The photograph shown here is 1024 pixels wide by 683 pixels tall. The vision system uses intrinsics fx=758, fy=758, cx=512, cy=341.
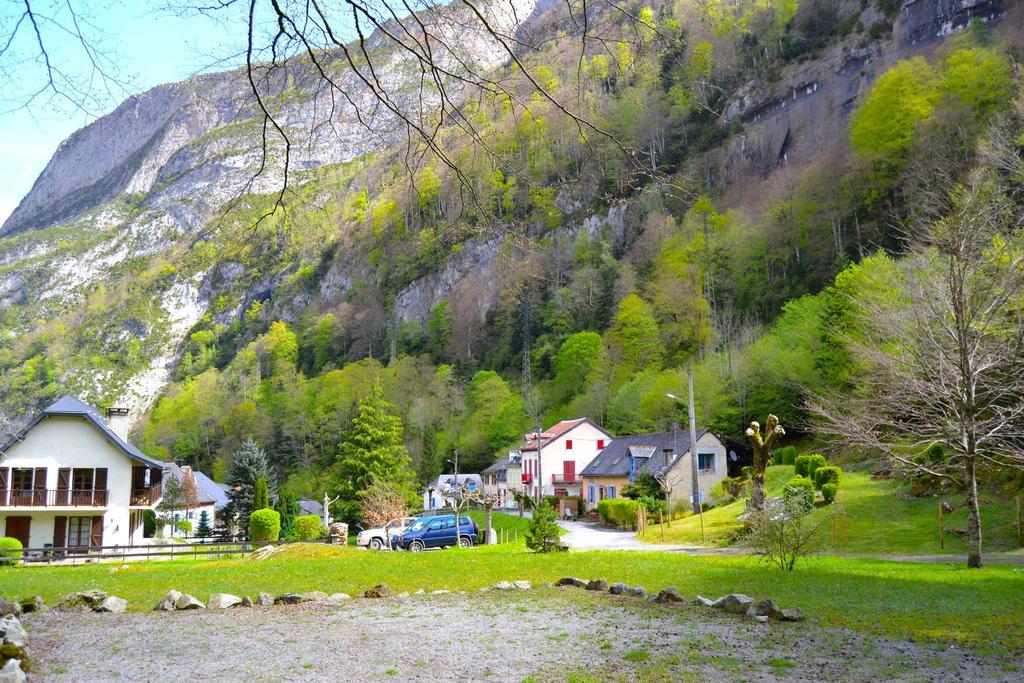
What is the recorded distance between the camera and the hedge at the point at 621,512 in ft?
120

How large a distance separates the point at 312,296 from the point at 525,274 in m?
126

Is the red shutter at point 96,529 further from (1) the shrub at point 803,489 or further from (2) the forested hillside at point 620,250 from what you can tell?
(1) the shrub at point 803,489

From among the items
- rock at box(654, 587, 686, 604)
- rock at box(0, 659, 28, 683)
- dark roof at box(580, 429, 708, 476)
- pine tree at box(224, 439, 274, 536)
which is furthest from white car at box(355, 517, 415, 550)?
rock at box(0, 659, 28, 683)

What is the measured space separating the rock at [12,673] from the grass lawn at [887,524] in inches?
833

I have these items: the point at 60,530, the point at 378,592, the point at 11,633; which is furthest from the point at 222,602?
the point at 60,530

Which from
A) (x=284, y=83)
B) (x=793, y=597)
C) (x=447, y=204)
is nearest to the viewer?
(x=284, y=83)

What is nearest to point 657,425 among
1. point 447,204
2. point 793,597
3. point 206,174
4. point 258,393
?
point 793,597

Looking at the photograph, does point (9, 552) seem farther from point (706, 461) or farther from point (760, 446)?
point (706, 461)

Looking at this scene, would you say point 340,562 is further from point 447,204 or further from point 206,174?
A: point 206,174

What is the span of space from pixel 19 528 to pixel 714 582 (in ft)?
111

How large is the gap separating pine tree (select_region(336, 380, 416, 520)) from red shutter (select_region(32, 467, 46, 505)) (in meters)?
15.6

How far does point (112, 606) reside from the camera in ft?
38.4

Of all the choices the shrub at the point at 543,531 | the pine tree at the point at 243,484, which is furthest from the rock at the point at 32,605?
the pine tree at the point at 243,484

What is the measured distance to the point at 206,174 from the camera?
574 feet
